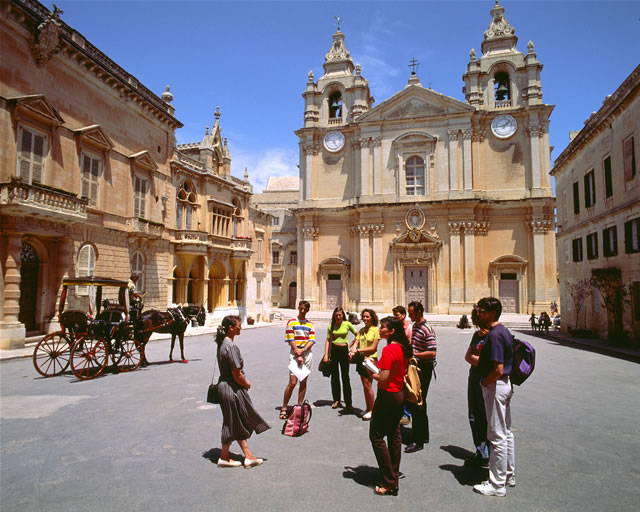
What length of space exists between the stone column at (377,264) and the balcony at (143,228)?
64.0 ft

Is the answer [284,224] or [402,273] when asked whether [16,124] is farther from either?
[284,224]

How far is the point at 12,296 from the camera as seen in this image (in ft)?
44.8

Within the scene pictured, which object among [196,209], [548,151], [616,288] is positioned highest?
[548,151]

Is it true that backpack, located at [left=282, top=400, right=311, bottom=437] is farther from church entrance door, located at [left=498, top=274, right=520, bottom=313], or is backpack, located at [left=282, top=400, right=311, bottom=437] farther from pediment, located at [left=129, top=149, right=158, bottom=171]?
church entrance door, located at [left=498, top=274, right=520, bottom=313]

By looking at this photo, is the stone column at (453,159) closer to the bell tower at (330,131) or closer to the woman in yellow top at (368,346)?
the bell tower at (330,131)

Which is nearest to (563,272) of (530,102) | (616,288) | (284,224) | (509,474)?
(616,288)

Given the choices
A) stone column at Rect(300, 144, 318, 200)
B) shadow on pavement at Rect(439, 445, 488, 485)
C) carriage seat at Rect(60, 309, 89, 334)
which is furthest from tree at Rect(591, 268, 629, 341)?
stone column at Rect(300, 144, 318, 200)

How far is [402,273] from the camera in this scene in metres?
36.1

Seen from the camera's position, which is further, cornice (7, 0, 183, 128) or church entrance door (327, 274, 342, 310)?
church entrance door (327, 274, 342, 310)

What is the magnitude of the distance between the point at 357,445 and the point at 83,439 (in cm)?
382

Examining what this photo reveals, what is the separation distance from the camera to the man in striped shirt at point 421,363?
5898 millimetres

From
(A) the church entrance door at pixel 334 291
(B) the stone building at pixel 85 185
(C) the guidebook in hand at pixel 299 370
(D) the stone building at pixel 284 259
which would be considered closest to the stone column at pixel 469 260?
(A) the church entrance door at pixel 334 291

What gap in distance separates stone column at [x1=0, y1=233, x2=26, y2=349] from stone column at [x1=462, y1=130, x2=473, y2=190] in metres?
30.6

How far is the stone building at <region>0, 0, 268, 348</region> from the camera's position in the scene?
548 inches
